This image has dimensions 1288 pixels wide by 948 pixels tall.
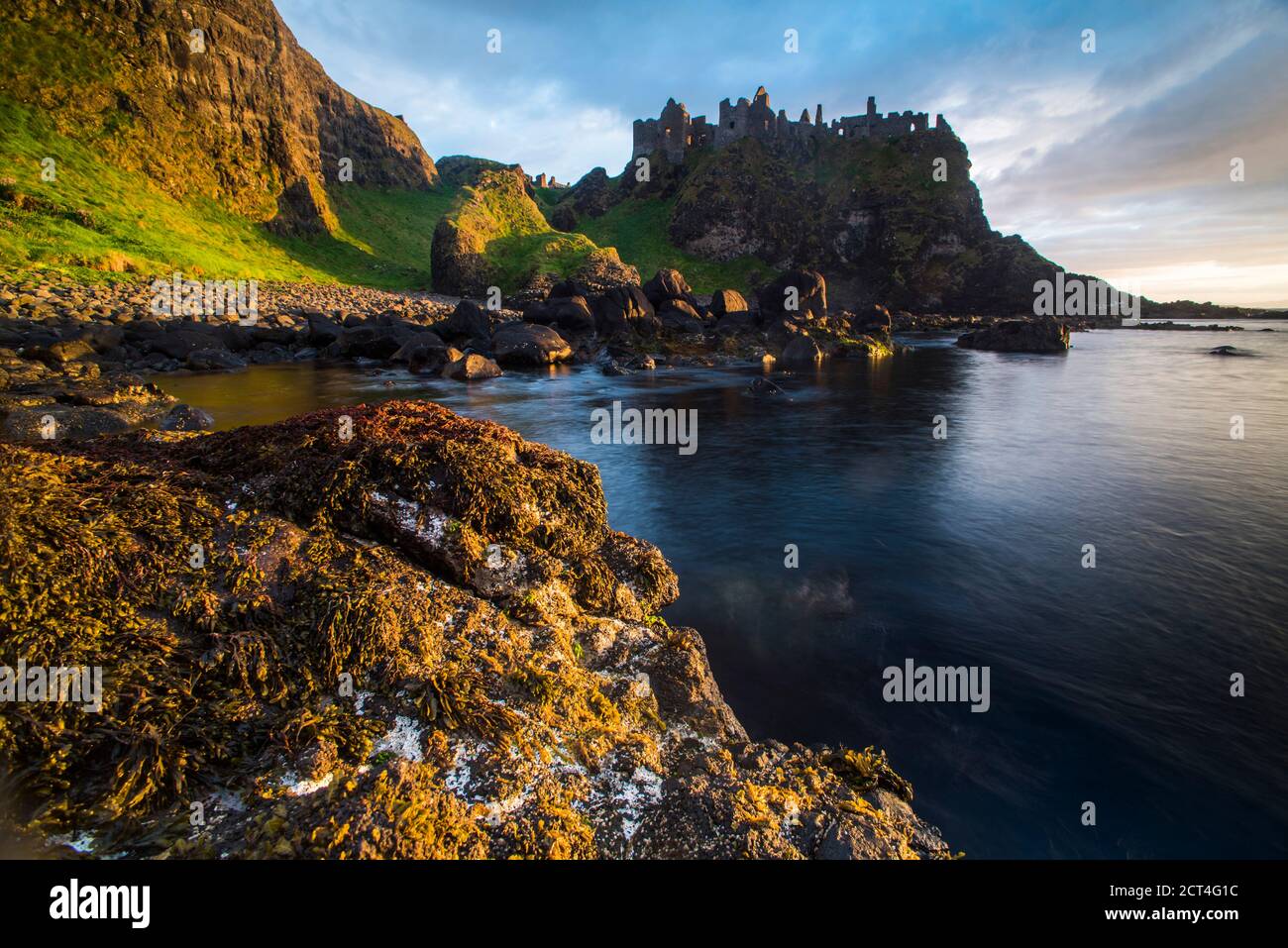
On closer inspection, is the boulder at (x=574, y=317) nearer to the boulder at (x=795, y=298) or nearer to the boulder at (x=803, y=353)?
the boulder at (x=803, y=353)

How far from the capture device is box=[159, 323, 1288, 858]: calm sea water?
5.61 meters

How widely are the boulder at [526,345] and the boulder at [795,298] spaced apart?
78.5ft

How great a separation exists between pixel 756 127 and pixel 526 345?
12035 cm

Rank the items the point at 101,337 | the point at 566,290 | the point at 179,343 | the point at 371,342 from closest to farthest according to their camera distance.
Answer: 1. the point at 101,337
2. the point at 179,343
3. the point at 371,342
4. the point at 566,290

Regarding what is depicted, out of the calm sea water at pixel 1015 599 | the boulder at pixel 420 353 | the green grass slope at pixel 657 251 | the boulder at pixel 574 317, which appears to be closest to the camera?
the calm sea water at pixel 1015 599

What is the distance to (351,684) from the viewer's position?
12.6 feet

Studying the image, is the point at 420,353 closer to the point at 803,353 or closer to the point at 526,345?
the point at 526,345

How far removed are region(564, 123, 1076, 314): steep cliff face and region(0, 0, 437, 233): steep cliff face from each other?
174ft

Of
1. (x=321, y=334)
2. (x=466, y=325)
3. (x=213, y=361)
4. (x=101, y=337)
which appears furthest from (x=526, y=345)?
(x=101, y=337)

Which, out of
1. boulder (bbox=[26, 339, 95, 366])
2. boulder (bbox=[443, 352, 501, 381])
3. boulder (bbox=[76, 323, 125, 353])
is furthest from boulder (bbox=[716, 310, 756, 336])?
boulder (bbox=[26, 339, 95, 366])

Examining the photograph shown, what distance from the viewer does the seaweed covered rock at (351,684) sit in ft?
9.78

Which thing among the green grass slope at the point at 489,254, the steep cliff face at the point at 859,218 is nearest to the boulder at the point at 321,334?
the green grass slope at the point at 489,254

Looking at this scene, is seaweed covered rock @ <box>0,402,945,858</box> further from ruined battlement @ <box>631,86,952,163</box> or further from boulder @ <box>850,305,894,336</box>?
ruined battlement @ <box>631,86,952,163</box>

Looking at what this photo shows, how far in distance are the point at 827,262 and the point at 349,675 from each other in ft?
439
